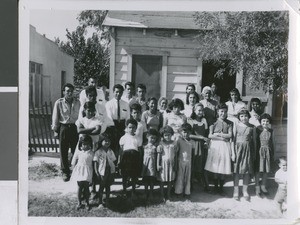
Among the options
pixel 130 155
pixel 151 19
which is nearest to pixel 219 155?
pixel 130 155

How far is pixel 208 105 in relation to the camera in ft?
4.34

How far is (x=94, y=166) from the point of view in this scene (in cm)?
133

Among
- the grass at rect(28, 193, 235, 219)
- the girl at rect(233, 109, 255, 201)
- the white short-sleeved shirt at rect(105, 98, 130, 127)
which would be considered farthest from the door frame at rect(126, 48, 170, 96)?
the grass at rect(28, 193, 235, 219)

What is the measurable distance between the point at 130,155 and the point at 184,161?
21cm

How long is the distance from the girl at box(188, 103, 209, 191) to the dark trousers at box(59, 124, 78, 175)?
0.45 metres

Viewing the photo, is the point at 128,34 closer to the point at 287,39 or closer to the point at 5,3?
the point at 5,3

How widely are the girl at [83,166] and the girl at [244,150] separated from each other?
552mm

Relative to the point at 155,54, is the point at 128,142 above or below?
below

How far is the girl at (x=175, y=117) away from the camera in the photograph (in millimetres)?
1312

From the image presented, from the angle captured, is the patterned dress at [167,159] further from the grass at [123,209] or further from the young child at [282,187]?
the young child at [282,187]

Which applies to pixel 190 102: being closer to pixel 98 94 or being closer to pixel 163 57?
pixel 163 57

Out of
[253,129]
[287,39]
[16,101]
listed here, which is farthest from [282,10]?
[16,101]

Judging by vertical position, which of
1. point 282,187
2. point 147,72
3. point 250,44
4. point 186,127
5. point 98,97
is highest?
point 250,44

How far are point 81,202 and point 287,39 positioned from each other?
0.98 meters
